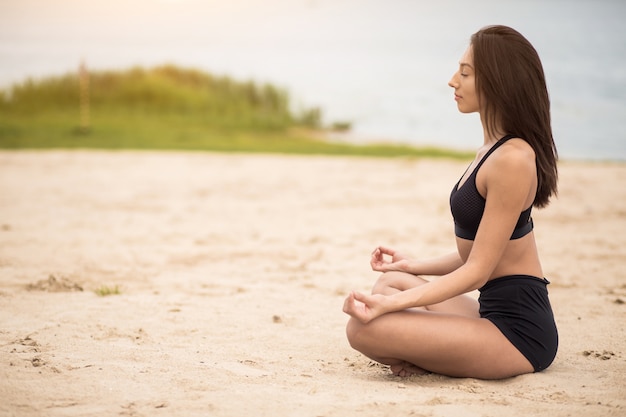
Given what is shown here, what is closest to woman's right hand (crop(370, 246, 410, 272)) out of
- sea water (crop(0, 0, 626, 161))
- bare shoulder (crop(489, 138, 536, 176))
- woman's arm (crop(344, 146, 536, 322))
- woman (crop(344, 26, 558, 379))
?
woman (crop(344, 26, 558, 379))

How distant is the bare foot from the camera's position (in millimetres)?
2590

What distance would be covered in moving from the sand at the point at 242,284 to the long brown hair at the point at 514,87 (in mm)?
886

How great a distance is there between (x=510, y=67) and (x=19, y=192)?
5731mm

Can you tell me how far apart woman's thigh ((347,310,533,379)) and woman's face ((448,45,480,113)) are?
77cm

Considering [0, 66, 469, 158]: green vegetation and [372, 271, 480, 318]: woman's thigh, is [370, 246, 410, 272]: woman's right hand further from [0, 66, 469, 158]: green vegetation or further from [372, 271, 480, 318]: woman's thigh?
[0, 66, 469, 158]: green vegetation

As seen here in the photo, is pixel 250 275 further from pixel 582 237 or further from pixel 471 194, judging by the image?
pixel 582 237

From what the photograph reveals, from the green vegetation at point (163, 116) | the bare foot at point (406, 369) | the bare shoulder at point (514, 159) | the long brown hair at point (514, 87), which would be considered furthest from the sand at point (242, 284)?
the green vegetation at point (163, 116)

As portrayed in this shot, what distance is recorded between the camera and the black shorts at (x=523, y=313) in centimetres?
247

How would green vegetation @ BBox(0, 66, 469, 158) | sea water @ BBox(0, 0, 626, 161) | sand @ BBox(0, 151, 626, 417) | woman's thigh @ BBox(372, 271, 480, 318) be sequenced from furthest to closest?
sea water @ BBox(0, 0, 626, 161) < green vegetation @ BBox(0, 66, 469, 158) < woman's thigh @ BBox(372, 271, 480, 318) < sand @ BBox(0, 151, 626, 417)

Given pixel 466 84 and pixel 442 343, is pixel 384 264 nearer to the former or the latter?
pixel 442 343

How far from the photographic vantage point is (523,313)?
2.46 metres

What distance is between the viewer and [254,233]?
5.66 metres

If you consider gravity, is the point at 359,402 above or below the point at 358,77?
below

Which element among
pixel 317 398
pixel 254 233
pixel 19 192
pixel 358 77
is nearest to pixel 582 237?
pixel 254 233
